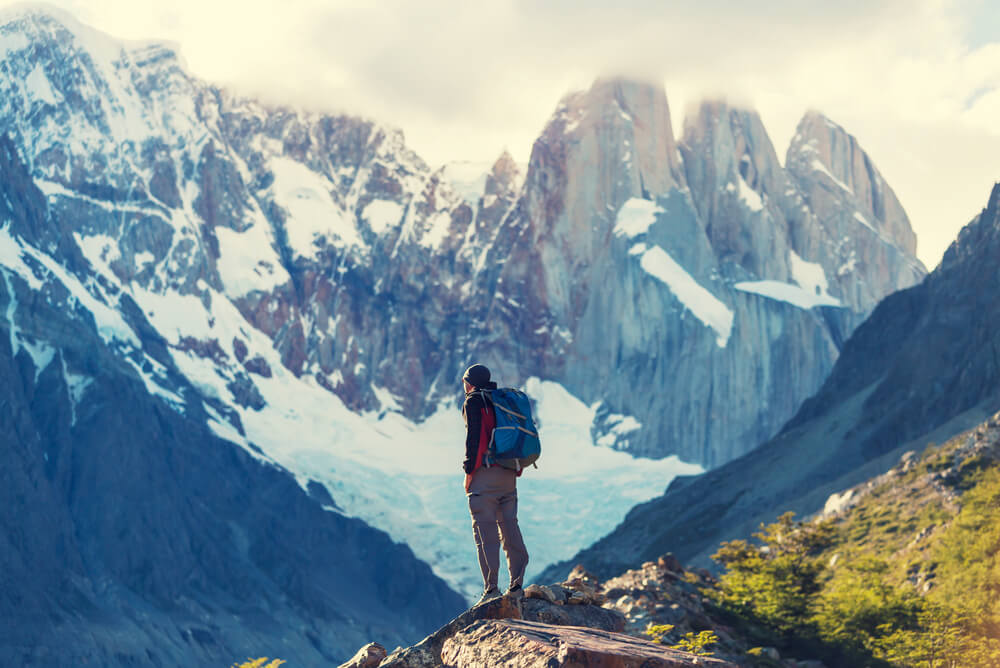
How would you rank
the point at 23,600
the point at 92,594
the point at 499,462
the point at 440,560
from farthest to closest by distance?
1. the point at 440,560
2. the point at 92,594
3. the point at 23,600
4. the point at 499,462

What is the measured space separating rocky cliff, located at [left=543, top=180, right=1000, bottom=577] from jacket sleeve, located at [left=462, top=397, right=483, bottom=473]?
84923mm

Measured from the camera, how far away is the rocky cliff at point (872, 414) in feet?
366

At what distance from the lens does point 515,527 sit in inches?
675

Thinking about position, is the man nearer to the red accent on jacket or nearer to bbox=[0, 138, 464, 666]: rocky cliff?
the red accent on jacket

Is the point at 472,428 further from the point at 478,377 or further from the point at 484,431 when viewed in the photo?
the point at 478,377

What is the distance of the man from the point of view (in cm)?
1648

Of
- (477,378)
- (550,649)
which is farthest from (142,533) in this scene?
(550,649)

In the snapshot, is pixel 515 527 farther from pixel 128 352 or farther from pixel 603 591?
pixel 128 352

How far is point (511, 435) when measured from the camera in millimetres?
16422

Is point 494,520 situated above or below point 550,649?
above

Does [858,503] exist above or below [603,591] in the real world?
above

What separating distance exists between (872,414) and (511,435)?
112 meters

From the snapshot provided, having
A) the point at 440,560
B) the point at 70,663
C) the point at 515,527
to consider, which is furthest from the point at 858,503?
the point at 440,560

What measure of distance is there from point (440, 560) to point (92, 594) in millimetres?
53845
